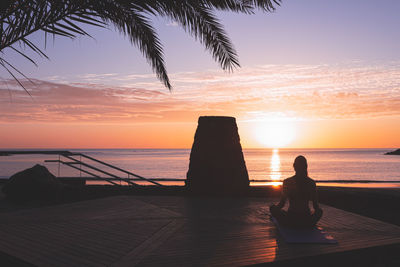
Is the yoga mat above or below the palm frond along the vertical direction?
below

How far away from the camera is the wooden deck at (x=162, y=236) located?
14.5 feet

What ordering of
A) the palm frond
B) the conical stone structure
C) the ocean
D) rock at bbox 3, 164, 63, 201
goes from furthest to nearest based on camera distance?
1. the ocean
2. the conical stone structure
3. rock at bbox 3, 164, 63, 201
4. the palm frond

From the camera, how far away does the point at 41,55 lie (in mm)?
4082

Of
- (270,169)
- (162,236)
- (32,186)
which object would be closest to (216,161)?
(162,236)

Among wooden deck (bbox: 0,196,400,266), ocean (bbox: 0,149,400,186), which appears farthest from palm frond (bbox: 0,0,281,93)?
ocean (bbox: 0,149,400,186)

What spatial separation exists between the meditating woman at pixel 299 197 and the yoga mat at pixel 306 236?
90 millimetres

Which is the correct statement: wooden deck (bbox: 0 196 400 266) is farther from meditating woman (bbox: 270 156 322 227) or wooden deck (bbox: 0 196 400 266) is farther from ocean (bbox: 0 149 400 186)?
ocean (bbox: 0 149 400 186)

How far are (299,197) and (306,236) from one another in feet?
1.89

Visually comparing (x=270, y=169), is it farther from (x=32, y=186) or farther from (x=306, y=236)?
(x=306, y=236)

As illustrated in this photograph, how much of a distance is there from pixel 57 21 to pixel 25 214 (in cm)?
433

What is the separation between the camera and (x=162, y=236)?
5.40m

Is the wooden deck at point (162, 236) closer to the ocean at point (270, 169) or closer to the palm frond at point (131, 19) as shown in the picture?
the palm frond at point (131, 19)

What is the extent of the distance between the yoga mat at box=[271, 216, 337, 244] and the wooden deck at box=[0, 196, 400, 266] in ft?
0.32

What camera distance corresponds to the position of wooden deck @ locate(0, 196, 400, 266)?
174 inches
